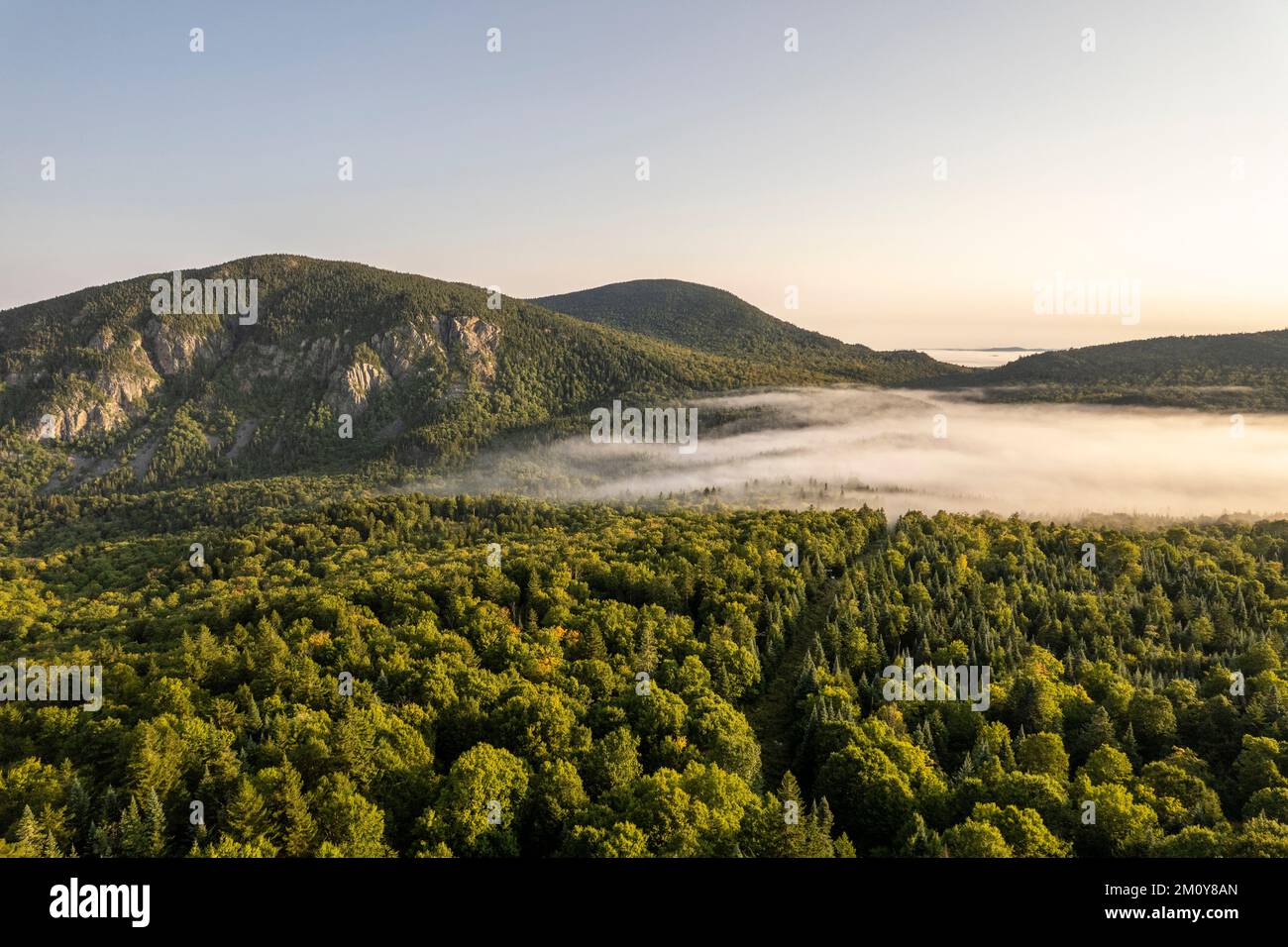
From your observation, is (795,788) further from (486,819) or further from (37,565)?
(37,565)
